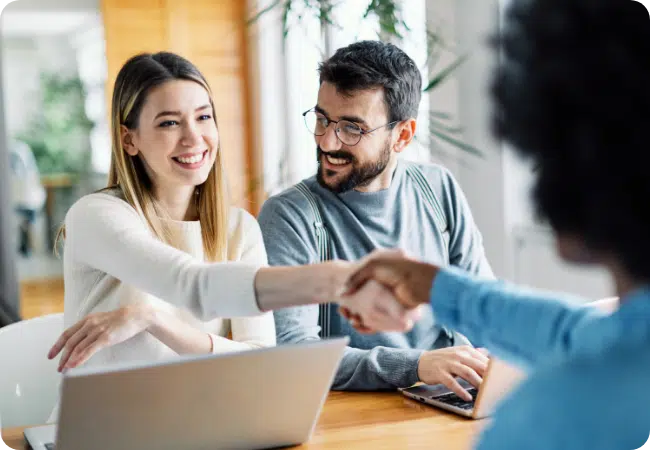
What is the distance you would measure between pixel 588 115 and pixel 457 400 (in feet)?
3.38

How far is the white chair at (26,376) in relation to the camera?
1885mm

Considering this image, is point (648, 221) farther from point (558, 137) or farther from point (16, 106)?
point (16, 106)

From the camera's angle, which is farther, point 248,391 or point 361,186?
point 361,186

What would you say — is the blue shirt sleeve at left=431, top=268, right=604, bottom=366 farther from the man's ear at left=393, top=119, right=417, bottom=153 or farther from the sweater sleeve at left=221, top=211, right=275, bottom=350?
the man's ear at left=393, top=119, right=417, bottom=153

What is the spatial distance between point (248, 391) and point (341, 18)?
3439 millimetres

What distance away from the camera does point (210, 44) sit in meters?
5.88

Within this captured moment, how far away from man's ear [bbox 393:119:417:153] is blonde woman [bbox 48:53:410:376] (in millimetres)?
543

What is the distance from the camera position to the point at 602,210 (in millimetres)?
667

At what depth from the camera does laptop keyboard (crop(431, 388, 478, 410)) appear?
1565 millimetres

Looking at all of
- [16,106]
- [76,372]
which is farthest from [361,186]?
[16,106]

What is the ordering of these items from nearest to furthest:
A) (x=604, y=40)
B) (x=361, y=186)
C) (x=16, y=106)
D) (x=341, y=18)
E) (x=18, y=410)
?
(x=604, y=40), (x=18, y=410), (x=361, y=186), (x=341, y=18), (x=16, y=106)

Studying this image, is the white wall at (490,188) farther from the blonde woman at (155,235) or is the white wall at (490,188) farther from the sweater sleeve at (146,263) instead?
the sweater sleeve at (146,263)

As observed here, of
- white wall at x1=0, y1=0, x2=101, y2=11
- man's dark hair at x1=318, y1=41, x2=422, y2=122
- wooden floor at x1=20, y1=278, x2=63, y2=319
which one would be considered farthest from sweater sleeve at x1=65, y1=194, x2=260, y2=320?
white wall at x1=0, y1=0, x2=101, y2=11

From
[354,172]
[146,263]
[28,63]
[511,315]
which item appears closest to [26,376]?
[146,263]
